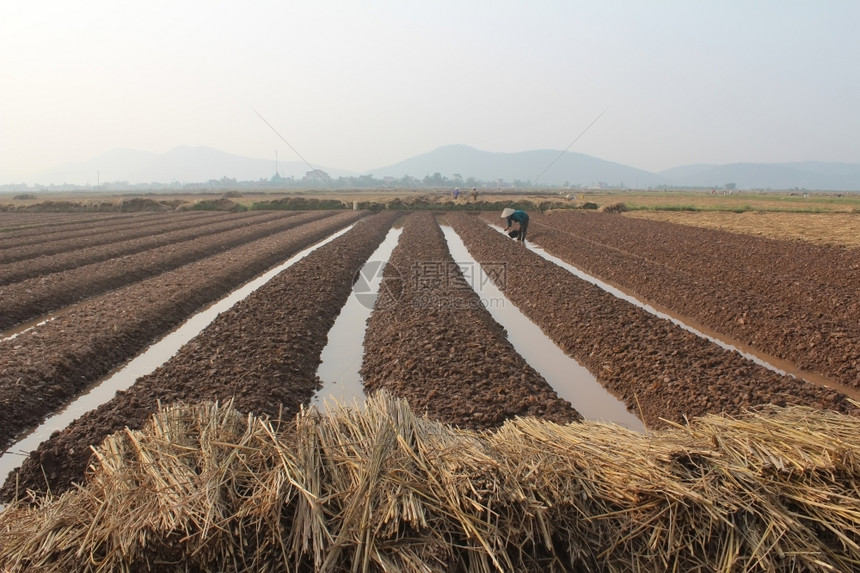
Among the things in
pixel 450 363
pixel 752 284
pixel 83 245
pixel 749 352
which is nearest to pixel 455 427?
pixel 450 363

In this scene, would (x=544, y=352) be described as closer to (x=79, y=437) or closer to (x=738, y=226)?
(x=79, y=437)

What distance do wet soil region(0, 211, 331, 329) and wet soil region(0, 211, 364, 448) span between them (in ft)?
3.70

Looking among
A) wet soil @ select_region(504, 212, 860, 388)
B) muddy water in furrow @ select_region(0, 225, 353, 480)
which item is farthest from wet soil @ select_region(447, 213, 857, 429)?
muddy water in furrow @ select_region(0, 225, 353, 480)

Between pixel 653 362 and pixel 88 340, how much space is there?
8049mm

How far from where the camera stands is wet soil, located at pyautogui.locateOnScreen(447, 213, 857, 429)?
5.88 metres

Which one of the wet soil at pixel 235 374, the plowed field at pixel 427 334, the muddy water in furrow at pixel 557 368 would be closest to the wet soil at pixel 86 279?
the plowed field at pixel 427 334

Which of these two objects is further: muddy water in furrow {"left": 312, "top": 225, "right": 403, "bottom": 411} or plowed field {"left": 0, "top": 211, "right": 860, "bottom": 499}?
muddy water in furrow {"left": 312, "top": 225, "right": 403, "bottom": 411}

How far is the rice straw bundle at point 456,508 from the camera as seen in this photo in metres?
2.70

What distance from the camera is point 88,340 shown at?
7801 millimetres

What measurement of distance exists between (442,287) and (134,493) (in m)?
9.19

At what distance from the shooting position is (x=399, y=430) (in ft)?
11.1

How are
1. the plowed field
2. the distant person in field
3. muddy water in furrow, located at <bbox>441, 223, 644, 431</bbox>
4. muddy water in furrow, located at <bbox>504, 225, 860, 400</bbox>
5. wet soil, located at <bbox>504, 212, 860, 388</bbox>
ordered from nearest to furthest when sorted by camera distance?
the plowed field < muddy water in furrow, located at <bbox>441, 223, 644, 431</bbox> < muddy water in furrow, located at <bbox>504, 225, 860, 400</bbox> < wet soil, located at <bbox>504, 212, 860, 388</bbox> < the distant person in field

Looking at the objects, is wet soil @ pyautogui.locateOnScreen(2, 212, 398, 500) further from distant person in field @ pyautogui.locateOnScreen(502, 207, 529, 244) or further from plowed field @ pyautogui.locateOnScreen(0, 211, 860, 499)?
distant person in field @ pyautogui.locateOnScreen(502, 207, 529, 244)

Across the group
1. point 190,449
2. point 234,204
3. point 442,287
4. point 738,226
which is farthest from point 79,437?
point 234,204
